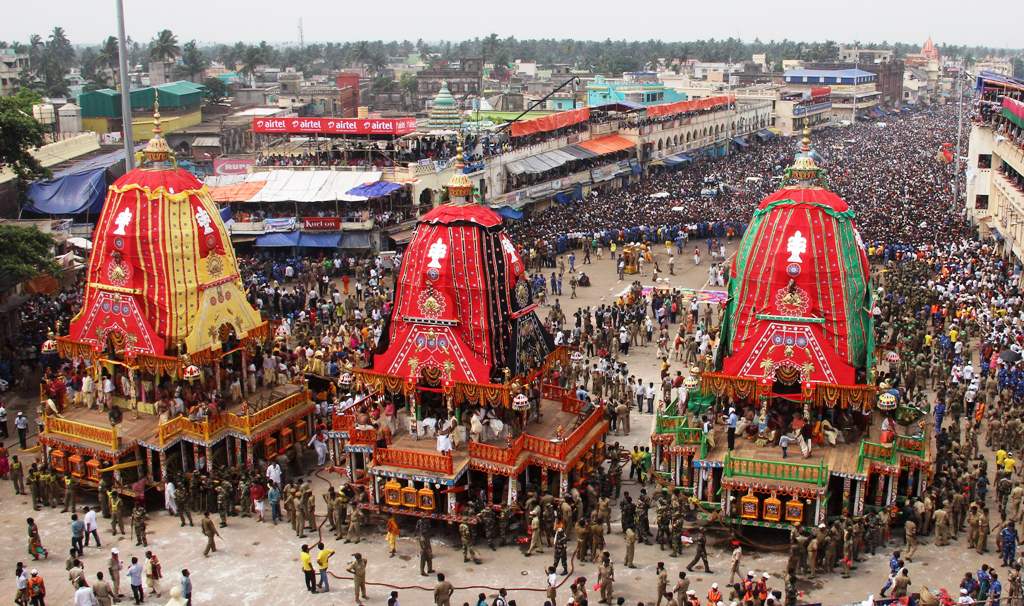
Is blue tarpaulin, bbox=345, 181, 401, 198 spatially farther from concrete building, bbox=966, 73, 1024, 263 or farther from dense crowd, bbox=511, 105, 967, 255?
concrete building, bbox=966, 73, 1024, 263

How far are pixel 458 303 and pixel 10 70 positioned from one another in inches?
3717

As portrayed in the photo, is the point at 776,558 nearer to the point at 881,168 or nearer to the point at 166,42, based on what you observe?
the point at 881,168

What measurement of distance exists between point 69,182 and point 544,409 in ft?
94.6

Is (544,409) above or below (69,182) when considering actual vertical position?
below

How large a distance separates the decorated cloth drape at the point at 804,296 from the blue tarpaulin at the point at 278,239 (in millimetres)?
27046

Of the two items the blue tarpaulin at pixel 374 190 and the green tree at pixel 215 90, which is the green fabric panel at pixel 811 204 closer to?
the blue tarpaulin at pixel 374 190

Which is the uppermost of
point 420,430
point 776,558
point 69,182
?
point 69,182

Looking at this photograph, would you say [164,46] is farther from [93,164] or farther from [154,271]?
[154,271]

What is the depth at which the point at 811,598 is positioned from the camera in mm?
19219

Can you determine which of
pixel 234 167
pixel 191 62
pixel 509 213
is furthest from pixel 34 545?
pixel 191 62

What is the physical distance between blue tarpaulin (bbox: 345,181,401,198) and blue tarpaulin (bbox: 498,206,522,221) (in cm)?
741

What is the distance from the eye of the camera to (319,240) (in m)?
45.9

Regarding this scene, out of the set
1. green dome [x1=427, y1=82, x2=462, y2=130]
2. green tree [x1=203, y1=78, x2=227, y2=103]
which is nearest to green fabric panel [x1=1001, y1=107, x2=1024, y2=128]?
green dome [x1=427, y1=82, x2=462, y2=130]

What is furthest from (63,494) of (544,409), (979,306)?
(979,306)
